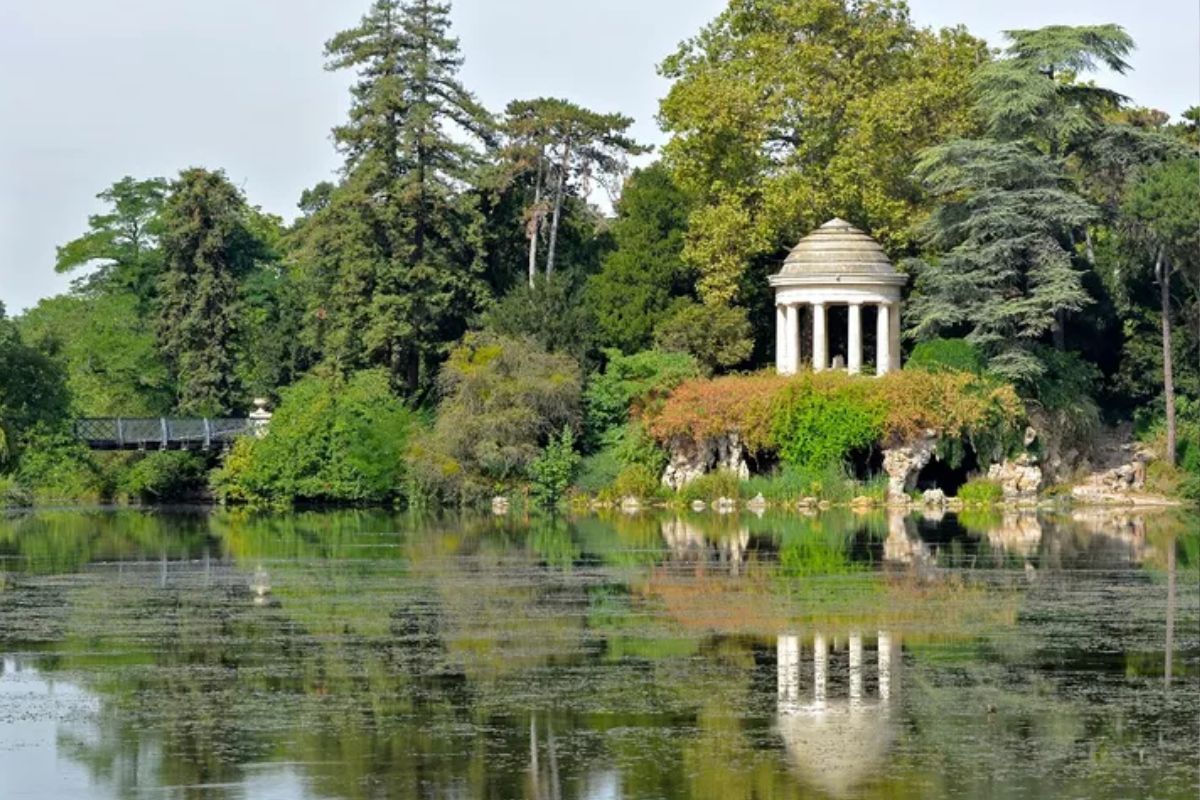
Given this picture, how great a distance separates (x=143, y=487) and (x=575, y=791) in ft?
161

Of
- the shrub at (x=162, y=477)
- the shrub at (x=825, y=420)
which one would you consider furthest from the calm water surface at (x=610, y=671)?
the shrub at (x=162, y=477)

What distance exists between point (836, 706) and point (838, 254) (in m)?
36.4

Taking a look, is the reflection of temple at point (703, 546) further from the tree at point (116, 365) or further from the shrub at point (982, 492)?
the tree at point (116, 365)

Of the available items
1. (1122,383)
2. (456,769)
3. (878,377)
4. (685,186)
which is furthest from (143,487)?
(456,769)

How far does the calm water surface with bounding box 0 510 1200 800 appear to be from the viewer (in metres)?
18.1

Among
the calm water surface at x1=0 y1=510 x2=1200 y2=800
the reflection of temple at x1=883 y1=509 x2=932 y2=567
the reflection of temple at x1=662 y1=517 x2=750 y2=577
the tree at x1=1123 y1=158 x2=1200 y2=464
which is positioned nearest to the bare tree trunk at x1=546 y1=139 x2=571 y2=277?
the tree at x1=1123 y1=158 x2=1200 y2=464

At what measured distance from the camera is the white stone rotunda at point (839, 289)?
56781mm

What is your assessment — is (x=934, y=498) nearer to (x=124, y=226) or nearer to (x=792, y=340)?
(x=792, y=340)

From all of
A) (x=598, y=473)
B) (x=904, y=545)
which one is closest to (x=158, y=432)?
(x=598, y=473)

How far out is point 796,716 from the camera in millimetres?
20625

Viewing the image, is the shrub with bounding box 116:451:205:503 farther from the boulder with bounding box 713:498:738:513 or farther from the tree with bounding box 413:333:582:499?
the boulder with bounding box 713:498:738:513

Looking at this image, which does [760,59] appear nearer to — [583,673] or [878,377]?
[878,377]

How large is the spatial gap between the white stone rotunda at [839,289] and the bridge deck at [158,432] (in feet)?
50.2

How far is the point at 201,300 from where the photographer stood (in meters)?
64.6
